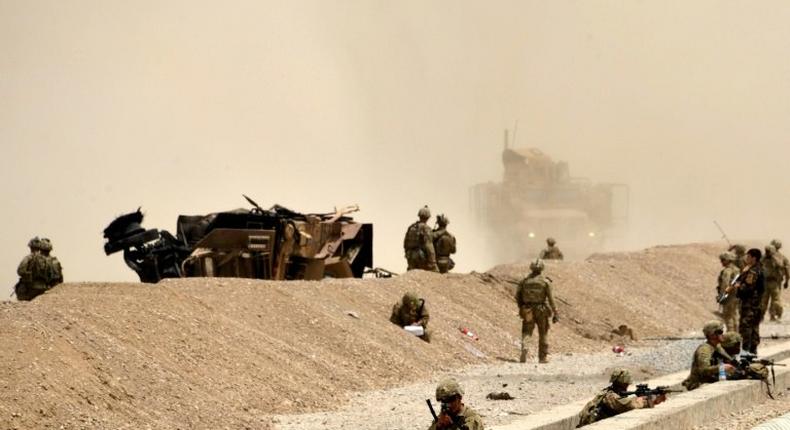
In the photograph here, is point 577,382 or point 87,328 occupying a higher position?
point 87,328

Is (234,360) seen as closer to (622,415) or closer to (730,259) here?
(622,415)

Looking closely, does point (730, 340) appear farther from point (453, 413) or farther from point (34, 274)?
point (34, 274)

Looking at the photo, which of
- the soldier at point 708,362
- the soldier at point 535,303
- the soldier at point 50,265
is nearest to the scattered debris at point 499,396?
the soldier at point 708,362

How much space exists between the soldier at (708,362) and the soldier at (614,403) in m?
2.36

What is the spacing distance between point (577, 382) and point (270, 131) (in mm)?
49176

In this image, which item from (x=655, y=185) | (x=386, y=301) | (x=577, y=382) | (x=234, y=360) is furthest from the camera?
(x=655, y=185)

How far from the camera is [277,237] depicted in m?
24.4

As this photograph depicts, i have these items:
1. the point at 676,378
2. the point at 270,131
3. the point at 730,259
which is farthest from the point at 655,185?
the point at 676,378

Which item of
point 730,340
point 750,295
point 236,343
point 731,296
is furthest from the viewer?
A: point 731,296

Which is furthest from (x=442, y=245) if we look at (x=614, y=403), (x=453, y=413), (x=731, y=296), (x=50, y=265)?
(x=453, y=413)

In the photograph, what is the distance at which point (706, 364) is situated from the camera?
14.8 meters

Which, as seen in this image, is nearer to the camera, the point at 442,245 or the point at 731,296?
the point at 731,296

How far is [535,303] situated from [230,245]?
5.23 meters

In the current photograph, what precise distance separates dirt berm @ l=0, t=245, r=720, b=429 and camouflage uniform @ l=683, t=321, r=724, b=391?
366cm
